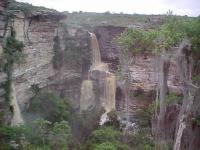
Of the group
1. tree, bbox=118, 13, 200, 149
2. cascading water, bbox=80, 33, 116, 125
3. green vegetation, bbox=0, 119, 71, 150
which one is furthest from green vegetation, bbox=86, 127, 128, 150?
cascading water, bbox=80, 33, 116, 125

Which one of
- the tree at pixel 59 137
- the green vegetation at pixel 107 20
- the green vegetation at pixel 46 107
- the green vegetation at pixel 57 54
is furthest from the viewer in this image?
the green vegetation at pixel 107 20

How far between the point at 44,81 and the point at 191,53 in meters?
10.6

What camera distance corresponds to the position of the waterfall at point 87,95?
2594cm

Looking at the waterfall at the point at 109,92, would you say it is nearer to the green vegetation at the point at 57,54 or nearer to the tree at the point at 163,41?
the green vegetation at the point at 57,54

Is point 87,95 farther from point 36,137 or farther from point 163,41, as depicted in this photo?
point 163,41

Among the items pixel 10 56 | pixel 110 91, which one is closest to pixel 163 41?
pixel 10 56

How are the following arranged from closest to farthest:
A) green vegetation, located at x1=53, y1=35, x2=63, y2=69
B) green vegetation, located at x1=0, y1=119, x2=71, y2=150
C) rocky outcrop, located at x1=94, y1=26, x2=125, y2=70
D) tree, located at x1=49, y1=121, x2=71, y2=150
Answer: green vegetation, located at x1=0, y1=119, x2=71, y2=150
tree, located at x1=49, y1=121, x2=71, y2=150
green vegetation, located at x1=53, y1=35, x2=63, y2=69
rocky outcrop, located at x1=94, y1=26, x2=125, y2=70

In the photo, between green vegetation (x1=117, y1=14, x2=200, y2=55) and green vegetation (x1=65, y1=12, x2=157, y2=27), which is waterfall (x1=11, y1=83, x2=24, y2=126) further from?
green vegetation (x1=65, y1=12, x2=157, y2=27)

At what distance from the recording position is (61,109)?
21656 millimetres

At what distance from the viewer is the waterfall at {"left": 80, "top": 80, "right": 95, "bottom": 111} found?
25.9 m

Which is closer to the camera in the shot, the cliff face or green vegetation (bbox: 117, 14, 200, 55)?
green vegetation (bbox: 117, 14, 200, 55)

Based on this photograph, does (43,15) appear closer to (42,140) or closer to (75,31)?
(75,31)

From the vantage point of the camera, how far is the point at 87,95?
86.2 feet

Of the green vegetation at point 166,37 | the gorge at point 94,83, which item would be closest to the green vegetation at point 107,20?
the gorge at point 94,83
